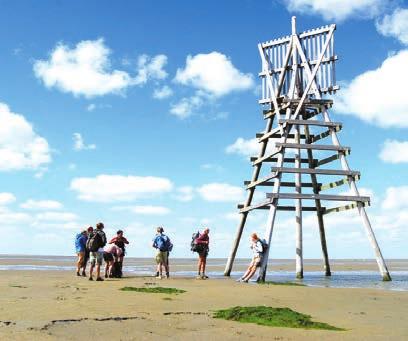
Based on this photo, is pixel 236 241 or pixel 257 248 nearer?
pixel 257 248

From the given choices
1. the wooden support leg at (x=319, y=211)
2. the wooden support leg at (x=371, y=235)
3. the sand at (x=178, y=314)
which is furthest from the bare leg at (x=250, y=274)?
the wooden support leg at (x=319, y=211)

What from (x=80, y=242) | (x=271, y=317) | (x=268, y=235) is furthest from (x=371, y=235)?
(x=271, y=317)

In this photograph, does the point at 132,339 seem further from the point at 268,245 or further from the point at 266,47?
the point at 266,47

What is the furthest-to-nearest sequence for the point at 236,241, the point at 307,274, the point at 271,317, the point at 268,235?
the point at 307,274 < the point at 236,241 < the point at 268,235 < the point at 271,317

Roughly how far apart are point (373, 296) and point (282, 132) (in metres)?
8.28

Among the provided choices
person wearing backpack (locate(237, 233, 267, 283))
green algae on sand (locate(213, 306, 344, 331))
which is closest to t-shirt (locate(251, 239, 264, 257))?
person wearing backpack (locate(237, 233, 267, 283))

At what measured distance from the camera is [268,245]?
16938mm

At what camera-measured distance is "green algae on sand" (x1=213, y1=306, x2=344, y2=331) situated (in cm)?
730

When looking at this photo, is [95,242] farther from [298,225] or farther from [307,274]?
[307,274]

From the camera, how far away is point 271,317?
7.68m

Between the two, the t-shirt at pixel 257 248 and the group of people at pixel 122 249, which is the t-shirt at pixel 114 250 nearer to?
the group of people at pixel 122 249

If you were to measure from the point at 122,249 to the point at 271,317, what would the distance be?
11.4 metres

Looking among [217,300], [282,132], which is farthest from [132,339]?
[282,132]

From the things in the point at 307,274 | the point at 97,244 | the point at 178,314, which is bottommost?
the point at 178,314
